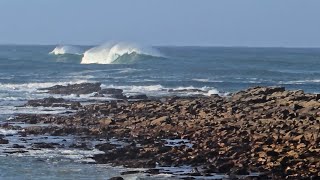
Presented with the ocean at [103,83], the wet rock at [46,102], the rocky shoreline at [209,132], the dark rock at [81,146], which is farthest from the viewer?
the wet rock at [46,102]

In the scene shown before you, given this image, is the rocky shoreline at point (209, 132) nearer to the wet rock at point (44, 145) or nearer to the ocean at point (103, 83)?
the wet rock at point (44, 145)

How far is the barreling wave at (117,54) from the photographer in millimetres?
110688

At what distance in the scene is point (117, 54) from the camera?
112 m

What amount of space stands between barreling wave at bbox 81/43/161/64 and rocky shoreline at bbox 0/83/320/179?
6468 centimetres

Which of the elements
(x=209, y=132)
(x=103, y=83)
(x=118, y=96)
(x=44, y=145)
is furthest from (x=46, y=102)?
(x=103, y=83)

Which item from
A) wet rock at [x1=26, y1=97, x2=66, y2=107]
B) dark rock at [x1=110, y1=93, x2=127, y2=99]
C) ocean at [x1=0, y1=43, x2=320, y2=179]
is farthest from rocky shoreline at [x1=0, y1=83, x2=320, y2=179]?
dark rock at [x1=110, y1=93, x2=127, y2=99]

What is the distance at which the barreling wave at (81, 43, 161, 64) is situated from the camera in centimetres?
11069

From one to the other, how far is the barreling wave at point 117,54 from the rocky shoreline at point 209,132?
64675 millimetres

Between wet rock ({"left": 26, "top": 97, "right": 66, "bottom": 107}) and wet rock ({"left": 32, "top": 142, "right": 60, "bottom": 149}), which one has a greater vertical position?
wet rock ({"left": 32, "top": 142, "right": 60, "bottom": 149})

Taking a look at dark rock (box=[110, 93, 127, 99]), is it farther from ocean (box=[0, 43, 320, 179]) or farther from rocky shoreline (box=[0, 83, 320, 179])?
rocky shoreline (box=[0, 83, 320, 179])

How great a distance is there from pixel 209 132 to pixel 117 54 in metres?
81.7

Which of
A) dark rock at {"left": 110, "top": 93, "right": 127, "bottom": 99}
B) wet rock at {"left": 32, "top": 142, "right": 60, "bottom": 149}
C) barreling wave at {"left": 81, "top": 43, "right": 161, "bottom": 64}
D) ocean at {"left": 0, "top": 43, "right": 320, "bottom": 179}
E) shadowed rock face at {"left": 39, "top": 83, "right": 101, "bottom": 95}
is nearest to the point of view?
ocean at {"left": 0, "top": 43, "right": 320, "bottom": 179}

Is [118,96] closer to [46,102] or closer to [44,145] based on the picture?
[46,102]

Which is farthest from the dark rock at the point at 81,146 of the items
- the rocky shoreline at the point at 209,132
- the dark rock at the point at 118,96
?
the dark rock at the point at 118,96
